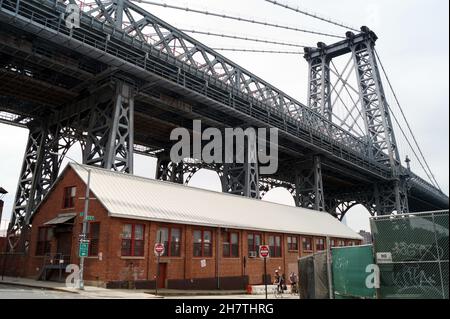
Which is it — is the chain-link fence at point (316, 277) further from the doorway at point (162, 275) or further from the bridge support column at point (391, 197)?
the bridge support column at point (391, 197)

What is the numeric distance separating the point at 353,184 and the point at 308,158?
1132 inches

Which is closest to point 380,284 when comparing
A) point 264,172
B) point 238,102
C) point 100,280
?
point 100,280

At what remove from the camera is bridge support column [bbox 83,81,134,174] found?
35625mm

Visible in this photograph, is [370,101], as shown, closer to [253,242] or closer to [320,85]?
[320,85]

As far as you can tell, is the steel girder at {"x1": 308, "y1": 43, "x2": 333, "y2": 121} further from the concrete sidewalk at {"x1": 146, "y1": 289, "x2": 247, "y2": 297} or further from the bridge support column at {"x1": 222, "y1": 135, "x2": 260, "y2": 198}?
the concrete sidewalk at {"x1": 146, "y1": 289, "x2": 247, "y2": 297}

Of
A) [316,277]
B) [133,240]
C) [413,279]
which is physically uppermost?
[133,240]

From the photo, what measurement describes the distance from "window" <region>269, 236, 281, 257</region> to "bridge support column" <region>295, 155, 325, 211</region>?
27148 millimetres

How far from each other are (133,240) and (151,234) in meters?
1.34

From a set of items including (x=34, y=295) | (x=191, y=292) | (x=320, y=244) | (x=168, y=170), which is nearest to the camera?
(x=34, y=295)

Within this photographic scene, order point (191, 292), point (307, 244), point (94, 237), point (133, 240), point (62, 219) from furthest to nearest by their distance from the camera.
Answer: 1. point (307, 244)
2. point (62, 219)
3. point (191, 292)
4. point (133, 240)
5. point (94, 237)

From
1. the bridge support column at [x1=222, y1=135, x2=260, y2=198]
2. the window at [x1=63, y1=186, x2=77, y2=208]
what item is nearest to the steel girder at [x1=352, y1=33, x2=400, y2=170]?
the bridge support column at [x1=222, y1=135, x2=260, y2=198]

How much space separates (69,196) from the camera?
29.2 metres

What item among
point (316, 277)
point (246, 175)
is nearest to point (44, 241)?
point (316, 277)
